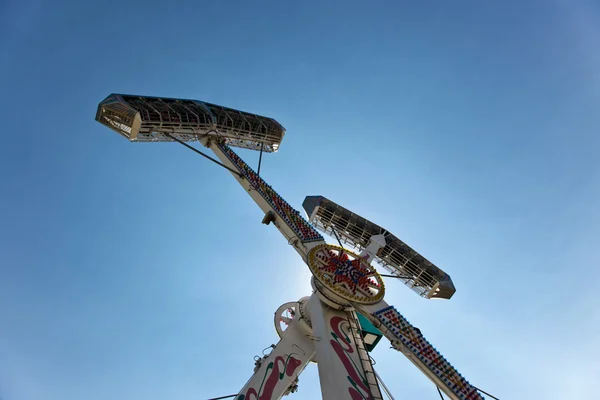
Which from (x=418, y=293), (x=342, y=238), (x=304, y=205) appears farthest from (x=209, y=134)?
(x=418, y=293)

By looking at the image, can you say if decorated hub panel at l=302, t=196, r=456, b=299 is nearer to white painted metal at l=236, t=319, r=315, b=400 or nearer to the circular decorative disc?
the circular decorative disc

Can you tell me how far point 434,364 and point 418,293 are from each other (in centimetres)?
776

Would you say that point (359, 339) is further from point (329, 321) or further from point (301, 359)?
point (301, 359)

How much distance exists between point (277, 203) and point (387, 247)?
20.3 ft

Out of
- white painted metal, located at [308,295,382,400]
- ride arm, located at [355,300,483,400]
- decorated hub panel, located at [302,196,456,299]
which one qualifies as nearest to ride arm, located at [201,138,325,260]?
decorated hub panel, located at [302,196,456,299]

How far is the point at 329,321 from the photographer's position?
44.9ft

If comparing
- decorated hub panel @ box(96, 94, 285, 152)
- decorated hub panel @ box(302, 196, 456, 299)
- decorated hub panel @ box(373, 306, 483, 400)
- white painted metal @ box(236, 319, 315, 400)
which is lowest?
decorated hub panel @ box(373, 306, 483, 400)

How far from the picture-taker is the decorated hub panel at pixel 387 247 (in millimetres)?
19516

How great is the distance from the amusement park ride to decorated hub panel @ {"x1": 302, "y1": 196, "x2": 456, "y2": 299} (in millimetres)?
49

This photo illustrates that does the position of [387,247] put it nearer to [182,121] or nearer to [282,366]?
[282,366]

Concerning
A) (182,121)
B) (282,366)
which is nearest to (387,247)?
(282,366)

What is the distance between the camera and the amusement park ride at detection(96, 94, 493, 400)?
1220 centimetres

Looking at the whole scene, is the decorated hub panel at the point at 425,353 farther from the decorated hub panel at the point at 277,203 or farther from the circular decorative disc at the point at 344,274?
the decorated hub panel at the point at 277,203

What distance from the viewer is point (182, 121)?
1834cm
